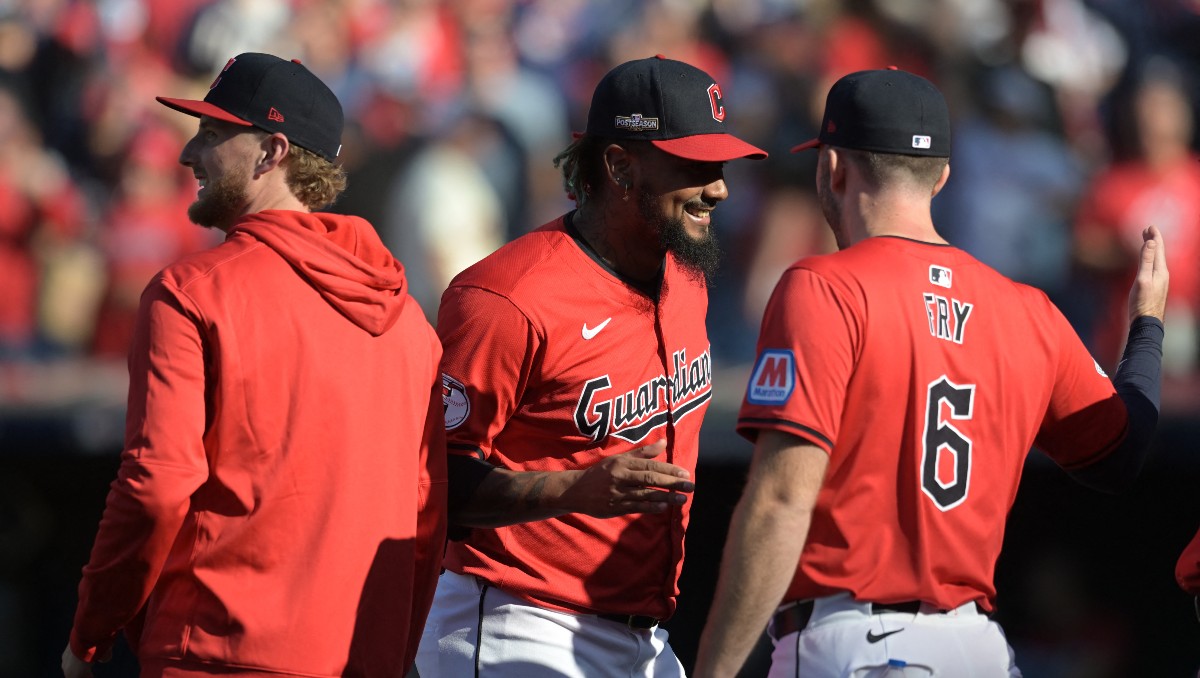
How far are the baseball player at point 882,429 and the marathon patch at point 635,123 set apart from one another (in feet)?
2.15

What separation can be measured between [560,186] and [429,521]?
3430 millimetres

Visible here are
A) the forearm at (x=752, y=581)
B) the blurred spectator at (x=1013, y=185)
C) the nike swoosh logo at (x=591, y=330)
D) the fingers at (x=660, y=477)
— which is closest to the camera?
the forearm at (x=752, y=581)

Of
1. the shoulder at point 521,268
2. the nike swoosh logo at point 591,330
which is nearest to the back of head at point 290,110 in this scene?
the shoulder at point 521,268

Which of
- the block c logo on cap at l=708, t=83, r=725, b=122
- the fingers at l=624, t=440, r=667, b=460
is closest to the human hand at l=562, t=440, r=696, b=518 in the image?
the fingers at l=624, t=440, r=667, b=460

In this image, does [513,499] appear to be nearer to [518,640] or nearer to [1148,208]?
[518,640]

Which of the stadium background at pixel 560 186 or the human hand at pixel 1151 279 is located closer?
the human hand at pixel 1151 279

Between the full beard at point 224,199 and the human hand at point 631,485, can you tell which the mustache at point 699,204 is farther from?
the full beard at point 224,199

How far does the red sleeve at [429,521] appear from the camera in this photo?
2846 mm

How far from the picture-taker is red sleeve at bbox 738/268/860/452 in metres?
2.32

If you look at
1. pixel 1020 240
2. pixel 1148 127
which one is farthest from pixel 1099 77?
pixel 1020 240

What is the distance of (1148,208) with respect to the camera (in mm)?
5609

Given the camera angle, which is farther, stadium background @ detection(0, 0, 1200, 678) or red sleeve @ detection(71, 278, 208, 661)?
stadium background @ detection(0, 0, 1200, 678)

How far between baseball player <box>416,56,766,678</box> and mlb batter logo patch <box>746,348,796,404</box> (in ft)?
1.58

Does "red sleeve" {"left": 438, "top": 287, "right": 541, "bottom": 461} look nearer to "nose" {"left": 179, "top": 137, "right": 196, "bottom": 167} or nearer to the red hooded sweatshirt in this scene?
the red hooded sweatshirt
